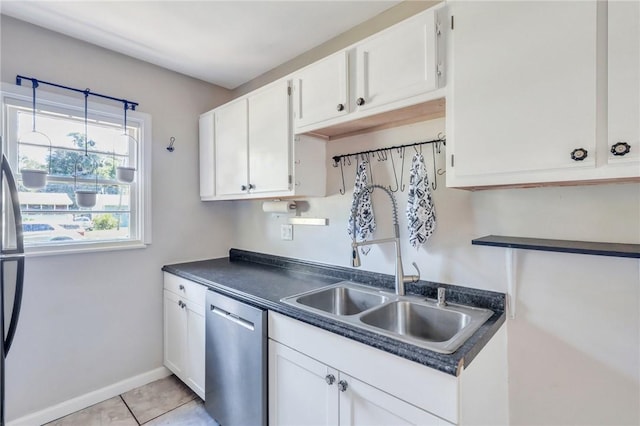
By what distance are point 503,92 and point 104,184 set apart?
7.99ft

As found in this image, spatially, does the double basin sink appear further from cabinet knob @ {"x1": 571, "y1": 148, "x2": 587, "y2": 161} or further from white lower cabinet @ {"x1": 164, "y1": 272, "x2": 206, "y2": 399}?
white lower cabinet @ {"x1": 164, "y1": 272, "x2": 206, "y2": 399}

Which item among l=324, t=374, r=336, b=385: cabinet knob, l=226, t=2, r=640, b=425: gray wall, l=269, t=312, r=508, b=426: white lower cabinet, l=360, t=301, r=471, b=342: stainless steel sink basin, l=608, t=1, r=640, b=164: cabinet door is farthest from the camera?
l=360, t=301, r=471, b=342: stainless steel sink basin

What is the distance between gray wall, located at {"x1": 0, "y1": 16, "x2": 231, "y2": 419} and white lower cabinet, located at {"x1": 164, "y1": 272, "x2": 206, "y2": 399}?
5.2 inches

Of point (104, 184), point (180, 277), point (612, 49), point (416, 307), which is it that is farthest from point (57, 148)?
point (612, 49)

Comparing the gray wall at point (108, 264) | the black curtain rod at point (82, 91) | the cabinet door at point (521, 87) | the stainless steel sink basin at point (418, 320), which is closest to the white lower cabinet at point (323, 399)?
the stainless steel sink basin at point (418, 320)

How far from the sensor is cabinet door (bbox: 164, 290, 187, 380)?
2.10 meters

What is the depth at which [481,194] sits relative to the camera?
4.54ft

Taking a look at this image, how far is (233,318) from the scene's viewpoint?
1634 mm

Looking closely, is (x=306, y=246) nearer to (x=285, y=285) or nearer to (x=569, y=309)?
(x=285, y=285)

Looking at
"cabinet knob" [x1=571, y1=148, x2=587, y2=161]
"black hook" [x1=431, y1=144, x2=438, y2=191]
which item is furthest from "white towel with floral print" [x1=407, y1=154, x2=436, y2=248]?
"cabinet knob" [x1=571, y1=148, x2=587, y2=161]

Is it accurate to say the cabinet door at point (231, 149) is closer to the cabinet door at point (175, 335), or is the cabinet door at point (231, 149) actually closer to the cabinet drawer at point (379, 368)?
the cabinet door at point (175, 335)

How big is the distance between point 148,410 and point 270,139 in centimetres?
195

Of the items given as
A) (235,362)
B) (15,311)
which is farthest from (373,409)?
(15,311)

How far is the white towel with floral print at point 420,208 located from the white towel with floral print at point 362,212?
0.95 feet
